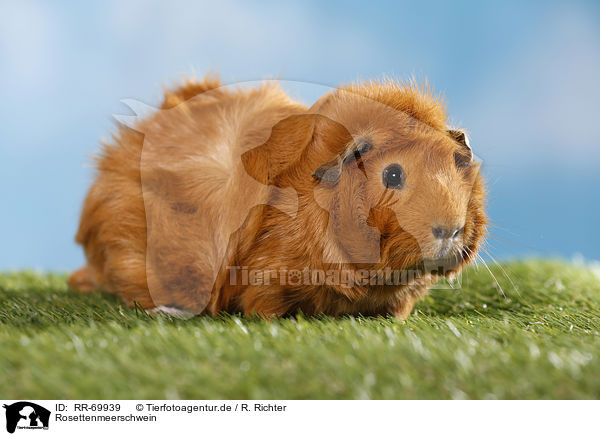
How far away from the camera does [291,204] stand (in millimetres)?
1412

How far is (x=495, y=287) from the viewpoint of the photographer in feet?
6.82

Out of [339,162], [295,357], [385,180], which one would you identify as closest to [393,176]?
[385,180]

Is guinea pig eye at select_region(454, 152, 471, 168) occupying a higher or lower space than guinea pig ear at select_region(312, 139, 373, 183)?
higher

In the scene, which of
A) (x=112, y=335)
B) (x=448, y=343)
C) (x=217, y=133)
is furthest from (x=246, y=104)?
(x=448, y=343)

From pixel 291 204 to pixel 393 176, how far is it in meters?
0.29

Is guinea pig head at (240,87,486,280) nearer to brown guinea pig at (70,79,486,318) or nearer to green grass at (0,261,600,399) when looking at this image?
brown guinea pig at (70,79,486,318)
